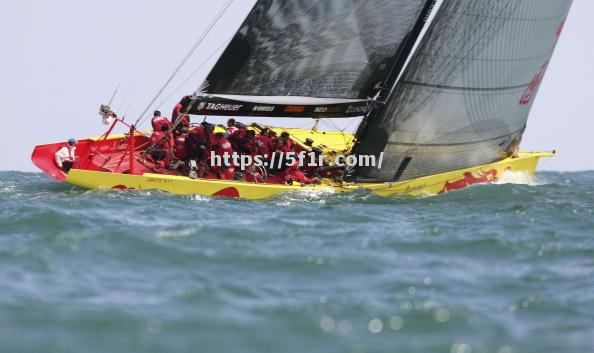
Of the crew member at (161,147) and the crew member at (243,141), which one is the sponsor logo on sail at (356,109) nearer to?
the crew member at (243,141)

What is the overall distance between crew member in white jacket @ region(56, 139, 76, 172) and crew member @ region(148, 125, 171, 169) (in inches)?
54.4

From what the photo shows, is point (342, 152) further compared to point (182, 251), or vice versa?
point (342, 152)

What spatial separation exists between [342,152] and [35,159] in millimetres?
5857

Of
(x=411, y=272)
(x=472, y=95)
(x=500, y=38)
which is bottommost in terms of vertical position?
(x=411, y=272)

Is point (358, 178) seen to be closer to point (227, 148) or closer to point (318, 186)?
point (318, 186)

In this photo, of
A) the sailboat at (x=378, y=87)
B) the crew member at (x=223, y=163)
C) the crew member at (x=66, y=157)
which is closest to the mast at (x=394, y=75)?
the sailboat at (x=378, y=87)

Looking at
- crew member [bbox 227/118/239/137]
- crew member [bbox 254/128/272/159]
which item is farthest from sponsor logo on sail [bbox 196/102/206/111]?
crew member [bbox 227/118/239/137]

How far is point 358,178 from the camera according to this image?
16406 mm

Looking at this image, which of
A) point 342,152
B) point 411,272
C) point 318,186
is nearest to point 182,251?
point 411,272

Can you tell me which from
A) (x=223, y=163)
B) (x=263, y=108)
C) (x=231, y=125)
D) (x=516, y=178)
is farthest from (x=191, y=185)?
(x=516, y=178)

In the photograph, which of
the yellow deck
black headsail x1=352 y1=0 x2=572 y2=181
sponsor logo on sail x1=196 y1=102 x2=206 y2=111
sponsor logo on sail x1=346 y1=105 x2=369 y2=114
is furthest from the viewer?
sponsor logo on sail x1=346 y1=105 x2=369 y2=114

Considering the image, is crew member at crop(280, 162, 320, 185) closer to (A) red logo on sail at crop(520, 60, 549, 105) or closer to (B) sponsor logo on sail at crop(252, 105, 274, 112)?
(B) sponsor logo on sail at crop(252, 105, 274, 112)

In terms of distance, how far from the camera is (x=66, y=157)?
15.8 metres

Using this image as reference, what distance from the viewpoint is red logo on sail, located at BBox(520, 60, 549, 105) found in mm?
18266
